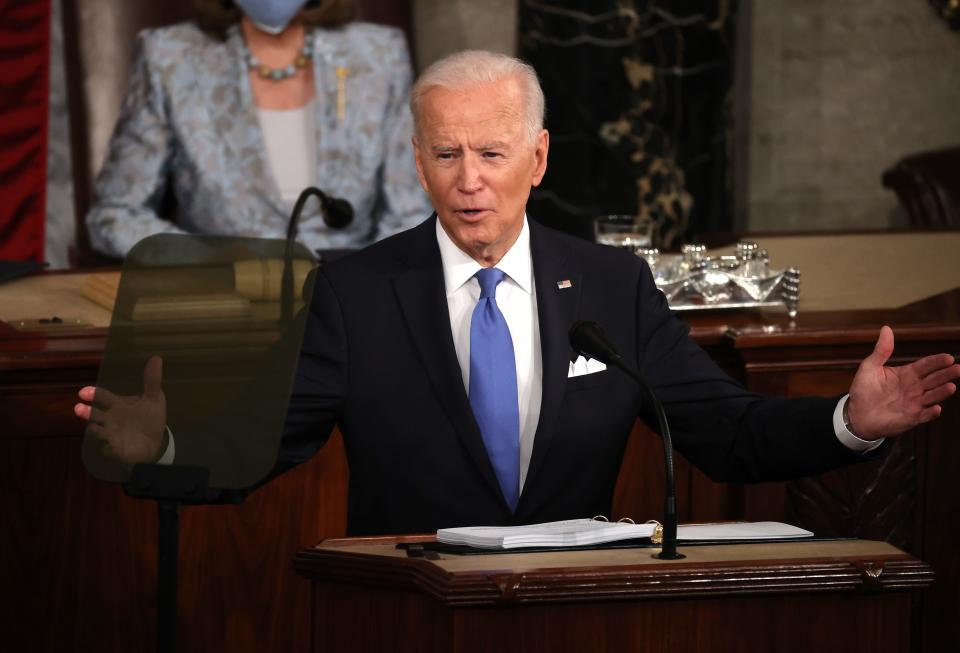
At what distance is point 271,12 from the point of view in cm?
434

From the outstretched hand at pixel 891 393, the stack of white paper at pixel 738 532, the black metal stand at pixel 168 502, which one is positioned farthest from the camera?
the outstretched hand at pixel 891 393

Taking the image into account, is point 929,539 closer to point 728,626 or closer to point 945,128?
point 728,626

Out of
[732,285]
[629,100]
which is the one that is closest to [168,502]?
[732,285]

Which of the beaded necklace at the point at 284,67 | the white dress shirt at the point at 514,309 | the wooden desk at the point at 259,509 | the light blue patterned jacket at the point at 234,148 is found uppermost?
the beaded necklace at the point at 284,67

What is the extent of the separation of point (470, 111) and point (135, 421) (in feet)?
2.36

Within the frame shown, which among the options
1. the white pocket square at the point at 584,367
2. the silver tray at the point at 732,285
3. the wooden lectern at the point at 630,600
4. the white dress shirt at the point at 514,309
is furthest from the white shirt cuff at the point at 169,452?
the silver tray at the point at 732,285

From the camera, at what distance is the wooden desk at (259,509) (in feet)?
8.48

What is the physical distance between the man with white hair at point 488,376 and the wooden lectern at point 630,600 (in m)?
0.40

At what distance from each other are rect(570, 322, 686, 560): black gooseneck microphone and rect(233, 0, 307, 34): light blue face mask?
2.72m

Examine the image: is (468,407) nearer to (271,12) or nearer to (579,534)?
(579,534)

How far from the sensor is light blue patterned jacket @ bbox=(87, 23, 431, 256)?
4234mm

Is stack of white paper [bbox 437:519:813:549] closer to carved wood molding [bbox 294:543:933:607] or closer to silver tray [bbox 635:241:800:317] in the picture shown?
carved wood molding [bbox 294:543:933:607]

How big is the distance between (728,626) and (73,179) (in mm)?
3540

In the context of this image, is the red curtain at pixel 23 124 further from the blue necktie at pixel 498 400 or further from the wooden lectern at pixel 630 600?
the wooden lectern at pixel 630 600
